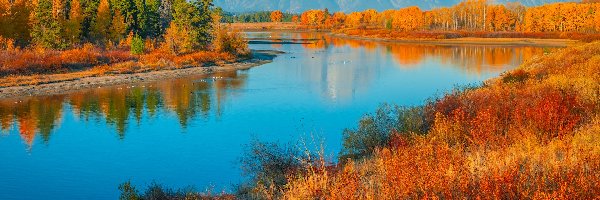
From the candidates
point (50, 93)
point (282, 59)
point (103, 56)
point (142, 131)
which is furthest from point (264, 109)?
point (282, 59)

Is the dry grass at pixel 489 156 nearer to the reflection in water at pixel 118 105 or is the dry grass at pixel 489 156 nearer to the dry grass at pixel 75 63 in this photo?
the reflection in water at pixel 118 105

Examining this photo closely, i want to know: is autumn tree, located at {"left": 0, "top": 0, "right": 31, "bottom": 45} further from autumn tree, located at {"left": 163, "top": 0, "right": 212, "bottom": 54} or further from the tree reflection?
the tree reflection

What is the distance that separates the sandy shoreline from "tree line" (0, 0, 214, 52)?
8808 mm

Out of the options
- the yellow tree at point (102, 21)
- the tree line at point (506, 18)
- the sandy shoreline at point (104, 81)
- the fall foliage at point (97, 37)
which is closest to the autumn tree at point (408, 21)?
the tree line at point (506, 18)

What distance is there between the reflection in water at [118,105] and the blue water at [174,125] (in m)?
0.05

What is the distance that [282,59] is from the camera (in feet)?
217

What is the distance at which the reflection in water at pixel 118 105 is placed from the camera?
2584cm

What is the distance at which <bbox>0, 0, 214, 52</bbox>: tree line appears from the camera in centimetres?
5622

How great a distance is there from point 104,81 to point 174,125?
18.7m

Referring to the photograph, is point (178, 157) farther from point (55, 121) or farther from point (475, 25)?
point (475, 25)

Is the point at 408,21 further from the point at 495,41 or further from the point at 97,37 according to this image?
the point at 97,37

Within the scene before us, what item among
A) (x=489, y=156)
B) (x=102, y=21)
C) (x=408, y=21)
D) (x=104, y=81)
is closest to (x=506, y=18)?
(x=408, y=21)

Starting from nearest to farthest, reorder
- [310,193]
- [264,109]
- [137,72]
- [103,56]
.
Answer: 1. [310,193]
2. [264,109]
3. [137,72]
4. [103,56]

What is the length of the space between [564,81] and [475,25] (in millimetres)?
138318
